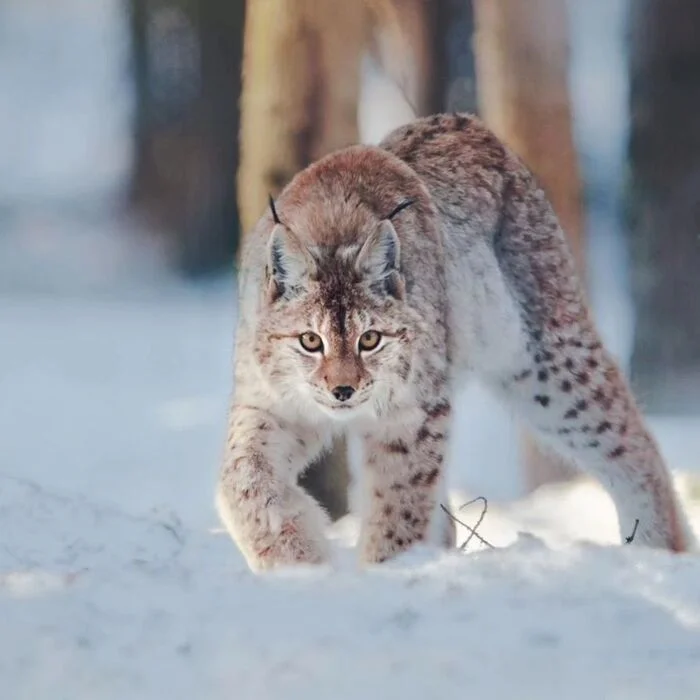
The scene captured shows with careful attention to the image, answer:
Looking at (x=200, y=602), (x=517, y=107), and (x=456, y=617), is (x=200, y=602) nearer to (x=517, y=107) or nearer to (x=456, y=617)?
(x=456, y=617)

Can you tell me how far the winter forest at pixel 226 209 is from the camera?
15.1 feet

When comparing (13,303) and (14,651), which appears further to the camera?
(13,303)

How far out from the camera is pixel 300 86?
4.59 meters

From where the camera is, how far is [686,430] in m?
5.83

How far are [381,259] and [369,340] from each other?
221 mm

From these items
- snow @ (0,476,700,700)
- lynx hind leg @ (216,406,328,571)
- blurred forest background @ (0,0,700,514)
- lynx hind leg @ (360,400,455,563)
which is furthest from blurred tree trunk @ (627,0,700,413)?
snow @ (0,476,700,700)

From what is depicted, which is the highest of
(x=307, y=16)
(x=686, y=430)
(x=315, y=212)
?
(x=307, y=16)

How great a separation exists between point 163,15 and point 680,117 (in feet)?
7.71

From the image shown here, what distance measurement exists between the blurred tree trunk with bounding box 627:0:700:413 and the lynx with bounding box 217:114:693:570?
5.62 ft

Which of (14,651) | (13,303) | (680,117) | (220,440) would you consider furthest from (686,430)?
(14,651)

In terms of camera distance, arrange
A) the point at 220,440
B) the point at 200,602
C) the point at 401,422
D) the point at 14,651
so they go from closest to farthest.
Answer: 1. the point at 14,651
2. the point at 200,602
3. the point at 401,422
4. the point at 220,440

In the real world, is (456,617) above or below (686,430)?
above

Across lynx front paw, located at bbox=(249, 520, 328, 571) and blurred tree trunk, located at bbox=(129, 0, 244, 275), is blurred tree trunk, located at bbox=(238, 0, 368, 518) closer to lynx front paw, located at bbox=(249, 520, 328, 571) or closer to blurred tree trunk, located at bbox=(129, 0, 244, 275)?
blurred tree trunk, located at bbox=(129, 0, 244, 275)

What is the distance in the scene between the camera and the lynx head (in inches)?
129
